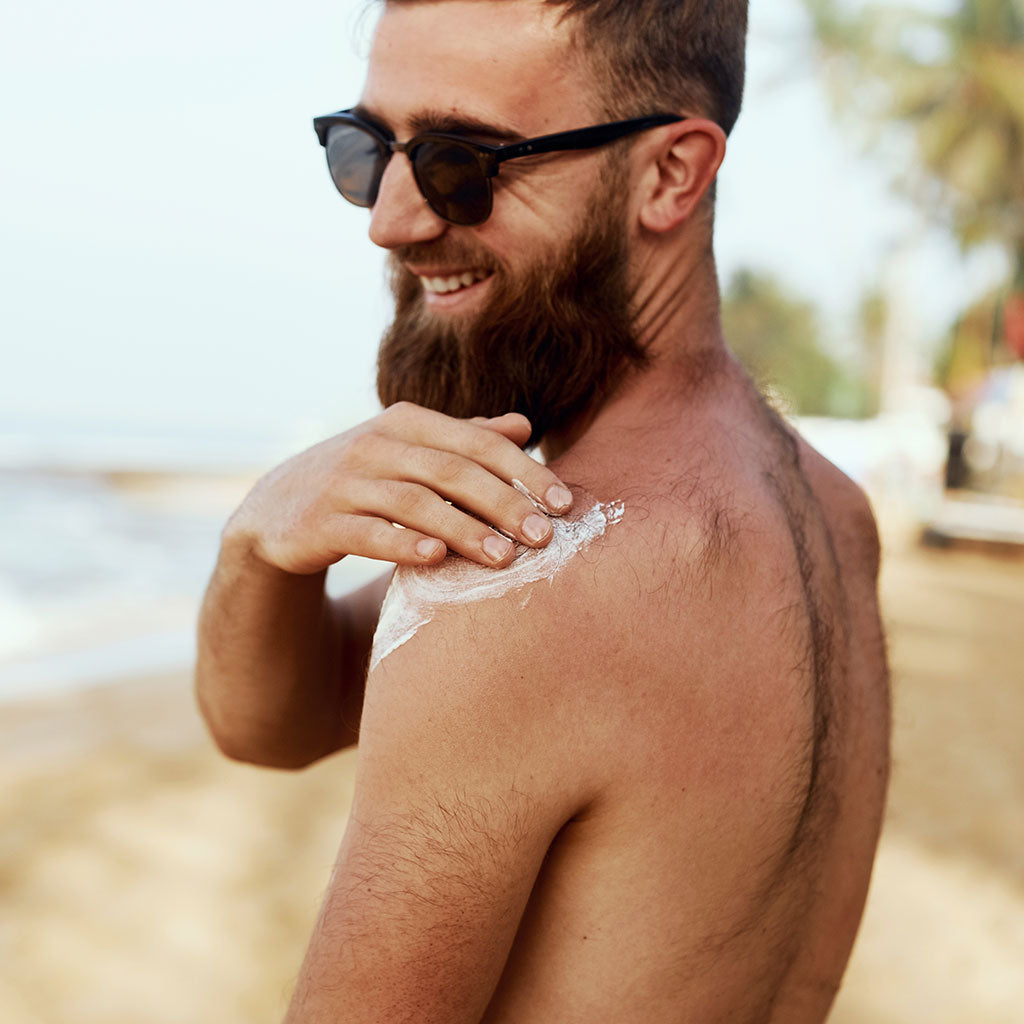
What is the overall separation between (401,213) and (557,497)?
0.66 meters

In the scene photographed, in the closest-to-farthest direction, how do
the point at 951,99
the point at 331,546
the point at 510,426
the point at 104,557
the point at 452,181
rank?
the point at 510,426
the point at 331,546
the point at 452,181
the point at 104,557
the point at 951,99

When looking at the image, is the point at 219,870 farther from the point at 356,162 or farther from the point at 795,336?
the point at 795,336

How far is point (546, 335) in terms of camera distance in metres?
1.70

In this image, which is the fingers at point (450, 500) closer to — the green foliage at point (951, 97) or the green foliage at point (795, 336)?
the green foliage at point (951, 97)

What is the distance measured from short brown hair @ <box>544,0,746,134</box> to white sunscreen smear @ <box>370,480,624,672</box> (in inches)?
26.6

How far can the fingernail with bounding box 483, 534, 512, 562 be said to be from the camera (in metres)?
1.30

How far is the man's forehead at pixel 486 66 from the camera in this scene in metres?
1.59

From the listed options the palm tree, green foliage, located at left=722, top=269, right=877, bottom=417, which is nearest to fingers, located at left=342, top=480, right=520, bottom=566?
the palm tree

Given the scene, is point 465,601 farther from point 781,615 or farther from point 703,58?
point 703,58

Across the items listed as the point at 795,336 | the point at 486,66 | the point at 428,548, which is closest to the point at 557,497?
the point at 428,548

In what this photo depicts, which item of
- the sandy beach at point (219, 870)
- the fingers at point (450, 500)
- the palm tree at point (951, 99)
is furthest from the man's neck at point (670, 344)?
the palm tree at point (951, 99)

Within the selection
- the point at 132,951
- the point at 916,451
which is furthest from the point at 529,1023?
the point at 916,451

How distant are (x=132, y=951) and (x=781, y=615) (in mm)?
4290

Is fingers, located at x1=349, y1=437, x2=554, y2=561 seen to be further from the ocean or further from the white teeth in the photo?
the ocean
